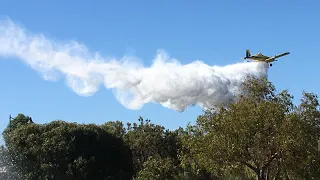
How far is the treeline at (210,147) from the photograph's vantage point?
30.8 m

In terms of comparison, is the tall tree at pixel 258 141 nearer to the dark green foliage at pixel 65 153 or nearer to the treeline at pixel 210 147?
the treeline at pixel 210 147

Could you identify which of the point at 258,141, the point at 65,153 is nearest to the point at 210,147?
the point at 258,141

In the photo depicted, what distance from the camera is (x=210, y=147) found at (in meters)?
31.6

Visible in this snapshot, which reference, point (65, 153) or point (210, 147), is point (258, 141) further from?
point (65, 153)

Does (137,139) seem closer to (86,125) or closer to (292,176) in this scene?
(86,125)

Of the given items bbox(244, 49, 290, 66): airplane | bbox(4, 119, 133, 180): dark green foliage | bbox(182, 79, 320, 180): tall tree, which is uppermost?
bbox(244, 49, 290, 66): airplane

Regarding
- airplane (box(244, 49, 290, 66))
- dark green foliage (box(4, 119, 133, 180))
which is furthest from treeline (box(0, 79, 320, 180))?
airplane (box(244, 49, 290, 66))

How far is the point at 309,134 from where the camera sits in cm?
3161

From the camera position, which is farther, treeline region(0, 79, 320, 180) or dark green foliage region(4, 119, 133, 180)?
dark green foliage region(4, 119, 133, 180)

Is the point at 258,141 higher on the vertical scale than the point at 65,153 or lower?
lower

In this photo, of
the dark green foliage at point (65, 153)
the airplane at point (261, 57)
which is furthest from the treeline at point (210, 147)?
the airplane at point (261, 57)

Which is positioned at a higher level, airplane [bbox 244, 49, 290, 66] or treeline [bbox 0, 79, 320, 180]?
airplane [bbox 244, 49, 290, 66]

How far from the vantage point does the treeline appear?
30.8 m

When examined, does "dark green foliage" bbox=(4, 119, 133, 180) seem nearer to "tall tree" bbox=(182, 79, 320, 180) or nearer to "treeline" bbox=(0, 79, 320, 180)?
"treeline" bbox=(0, 79, 320, 180)
